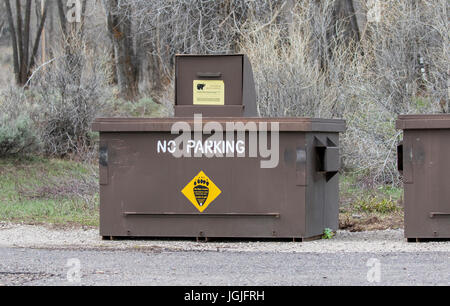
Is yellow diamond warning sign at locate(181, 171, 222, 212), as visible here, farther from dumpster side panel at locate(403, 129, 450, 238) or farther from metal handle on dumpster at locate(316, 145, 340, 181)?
dumpster side panel at locate(403, 129, 450, 238)

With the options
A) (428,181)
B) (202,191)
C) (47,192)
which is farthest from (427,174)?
(47,192)

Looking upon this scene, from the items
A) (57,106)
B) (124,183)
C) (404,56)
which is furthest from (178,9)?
(124,183)

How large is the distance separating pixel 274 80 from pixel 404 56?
2.33 metres

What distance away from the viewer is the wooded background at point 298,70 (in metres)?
14.7

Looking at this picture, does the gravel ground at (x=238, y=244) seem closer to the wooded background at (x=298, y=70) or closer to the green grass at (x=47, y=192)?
the green grass at (x=47, y=192)

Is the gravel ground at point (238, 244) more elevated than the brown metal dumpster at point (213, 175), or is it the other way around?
the brown metal dumpster at point (213, 175)

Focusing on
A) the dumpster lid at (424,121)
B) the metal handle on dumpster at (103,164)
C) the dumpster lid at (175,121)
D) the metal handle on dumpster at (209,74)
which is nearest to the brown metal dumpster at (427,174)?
the dumpster lid at (424,121)

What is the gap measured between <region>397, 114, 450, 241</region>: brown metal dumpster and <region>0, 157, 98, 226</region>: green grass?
4.20 meters

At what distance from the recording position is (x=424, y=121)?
867 centimetres

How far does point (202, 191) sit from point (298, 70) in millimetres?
6912

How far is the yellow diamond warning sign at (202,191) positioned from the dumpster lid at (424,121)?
2012 mm

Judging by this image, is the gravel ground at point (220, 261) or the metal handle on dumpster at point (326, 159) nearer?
the gravel ground at point (220, 261)

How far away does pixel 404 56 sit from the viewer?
590 inches

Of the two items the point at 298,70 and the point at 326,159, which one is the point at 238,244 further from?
the point at 298,70
